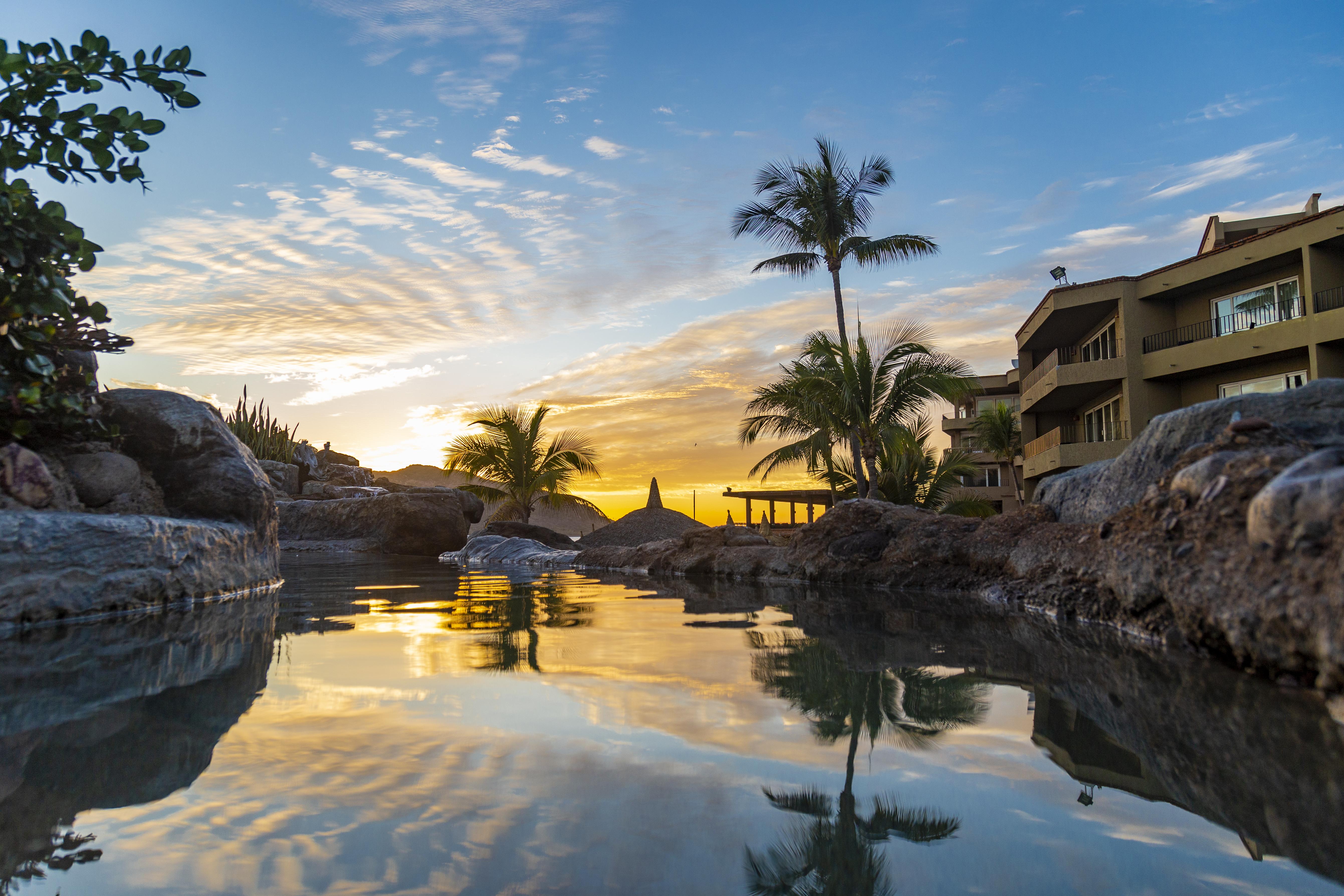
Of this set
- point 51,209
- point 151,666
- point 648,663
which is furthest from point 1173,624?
point 51,209

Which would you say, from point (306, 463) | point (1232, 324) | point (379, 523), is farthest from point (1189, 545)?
point (306, 463)

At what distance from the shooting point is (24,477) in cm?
402

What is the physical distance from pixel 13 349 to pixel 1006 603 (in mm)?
5995

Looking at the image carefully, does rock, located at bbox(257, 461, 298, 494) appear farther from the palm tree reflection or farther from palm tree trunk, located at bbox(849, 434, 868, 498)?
the palm tree reflection

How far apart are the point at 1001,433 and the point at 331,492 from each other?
2471cm

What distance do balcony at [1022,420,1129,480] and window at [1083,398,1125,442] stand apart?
2 centimetres

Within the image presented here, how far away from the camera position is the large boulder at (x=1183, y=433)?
382 centimetres

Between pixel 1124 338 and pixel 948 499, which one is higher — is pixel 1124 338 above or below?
above

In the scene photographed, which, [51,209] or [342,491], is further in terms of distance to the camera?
[342,491]

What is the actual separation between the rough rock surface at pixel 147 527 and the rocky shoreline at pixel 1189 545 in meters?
4.75

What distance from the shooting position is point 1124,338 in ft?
67.1

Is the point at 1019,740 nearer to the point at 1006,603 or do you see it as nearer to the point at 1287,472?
the point at 1287,472

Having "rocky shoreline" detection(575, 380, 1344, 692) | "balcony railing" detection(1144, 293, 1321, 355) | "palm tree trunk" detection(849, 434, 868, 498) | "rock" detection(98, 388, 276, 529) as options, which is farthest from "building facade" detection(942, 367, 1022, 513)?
"rock" detection(98, 388, 276, 529)

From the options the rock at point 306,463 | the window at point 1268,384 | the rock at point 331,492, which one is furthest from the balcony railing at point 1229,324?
the rock at point 306,463
